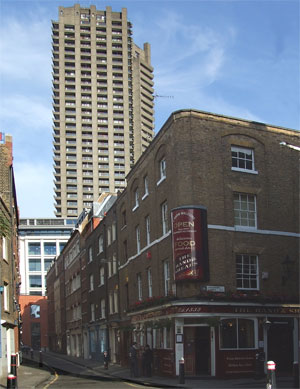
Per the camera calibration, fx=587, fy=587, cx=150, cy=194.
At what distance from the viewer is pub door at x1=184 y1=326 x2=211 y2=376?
89.3ft

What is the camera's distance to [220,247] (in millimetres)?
28375

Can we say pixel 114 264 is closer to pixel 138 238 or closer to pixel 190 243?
pixel 138 238

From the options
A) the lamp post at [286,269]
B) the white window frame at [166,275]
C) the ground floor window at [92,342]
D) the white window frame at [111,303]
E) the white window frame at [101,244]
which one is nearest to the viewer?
the lamp post at [286,269]

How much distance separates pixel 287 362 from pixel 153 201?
10993 millimetres

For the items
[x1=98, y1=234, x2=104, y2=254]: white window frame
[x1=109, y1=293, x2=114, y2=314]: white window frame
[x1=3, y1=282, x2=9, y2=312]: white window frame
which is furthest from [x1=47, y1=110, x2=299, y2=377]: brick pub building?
[x1=98, y1=234, x2=104, y2=254]: white window frame

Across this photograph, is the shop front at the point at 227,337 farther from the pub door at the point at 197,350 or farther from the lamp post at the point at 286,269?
the lamp post at the point at 286,269

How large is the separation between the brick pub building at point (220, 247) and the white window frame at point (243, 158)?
0.05 metres

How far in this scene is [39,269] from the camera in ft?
383

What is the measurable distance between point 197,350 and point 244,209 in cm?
746

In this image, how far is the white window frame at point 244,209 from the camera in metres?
29.8

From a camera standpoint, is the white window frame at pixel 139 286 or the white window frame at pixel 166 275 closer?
the white window frame at pixel 166 275

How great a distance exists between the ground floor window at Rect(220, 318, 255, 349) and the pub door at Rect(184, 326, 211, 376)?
90cm

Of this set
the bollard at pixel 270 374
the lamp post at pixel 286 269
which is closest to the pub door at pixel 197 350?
the lamp post at pixel 286 269

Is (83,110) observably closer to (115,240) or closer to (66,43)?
(66,43)
